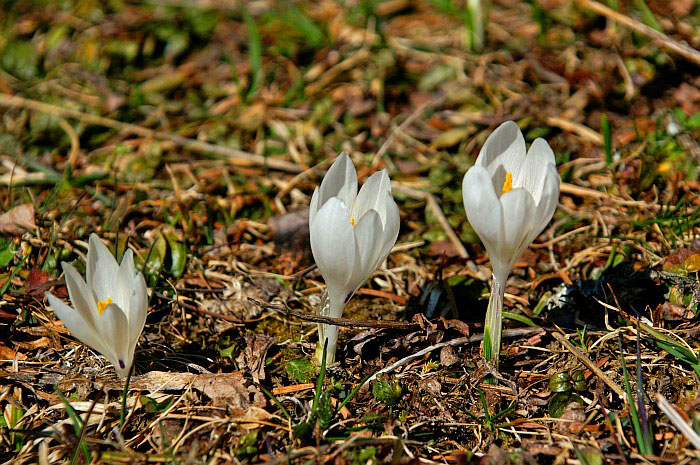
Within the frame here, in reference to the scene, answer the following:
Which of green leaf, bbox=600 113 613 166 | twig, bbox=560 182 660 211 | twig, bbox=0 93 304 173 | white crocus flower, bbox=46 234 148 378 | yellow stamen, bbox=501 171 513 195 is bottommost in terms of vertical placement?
twig, bbox=0 93 304 173

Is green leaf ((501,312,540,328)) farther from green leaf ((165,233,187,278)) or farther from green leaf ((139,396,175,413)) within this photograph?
green leaf ((165,233,187,278))

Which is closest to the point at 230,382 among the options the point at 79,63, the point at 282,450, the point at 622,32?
the point at 282,450

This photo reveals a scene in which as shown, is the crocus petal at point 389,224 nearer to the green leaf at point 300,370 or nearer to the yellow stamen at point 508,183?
the yellow stamen at point 508,183

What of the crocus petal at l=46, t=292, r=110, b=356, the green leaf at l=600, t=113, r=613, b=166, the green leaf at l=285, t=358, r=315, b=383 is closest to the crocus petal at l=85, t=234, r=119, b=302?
the crocus petal at l=46, t=292, r=110, b=356

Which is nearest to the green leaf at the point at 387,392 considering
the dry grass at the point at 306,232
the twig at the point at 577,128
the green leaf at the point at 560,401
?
the dry grass at the point at 306,232

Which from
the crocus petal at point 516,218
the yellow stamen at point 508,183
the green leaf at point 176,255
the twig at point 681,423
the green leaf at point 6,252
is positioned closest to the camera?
the twig at point 681,423

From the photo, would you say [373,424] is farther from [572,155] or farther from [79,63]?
[79,63]
